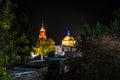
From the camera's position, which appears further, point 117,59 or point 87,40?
point 87,40

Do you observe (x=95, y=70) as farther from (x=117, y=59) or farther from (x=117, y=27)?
(x=117, y=27)

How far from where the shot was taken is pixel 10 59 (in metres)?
7.61

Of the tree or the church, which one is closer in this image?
the tree

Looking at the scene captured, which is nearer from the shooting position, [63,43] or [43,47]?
[43,47]

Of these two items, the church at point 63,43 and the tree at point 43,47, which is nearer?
the tree at point 43,47

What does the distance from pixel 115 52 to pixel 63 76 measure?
641 cm

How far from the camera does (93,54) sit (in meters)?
19.1

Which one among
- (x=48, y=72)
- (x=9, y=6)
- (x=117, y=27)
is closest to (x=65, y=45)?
(x=117, y=27)

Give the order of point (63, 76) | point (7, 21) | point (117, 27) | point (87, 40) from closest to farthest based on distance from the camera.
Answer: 1. point (7, 21)
2. point (87, 40)
3. point (63, 76)
4. point (117, 27)

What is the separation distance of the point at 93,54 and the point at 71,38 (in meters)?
81.4

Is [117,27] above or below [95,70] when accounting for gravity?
above

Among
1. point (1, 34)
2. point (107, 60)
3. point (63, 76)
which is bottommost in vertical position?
point (63, 76)

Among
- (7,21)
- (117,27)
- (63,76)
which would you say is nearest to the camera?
(7,21)

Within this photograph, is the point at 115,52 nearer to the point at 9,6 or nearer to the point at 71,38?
the point at 9,6
